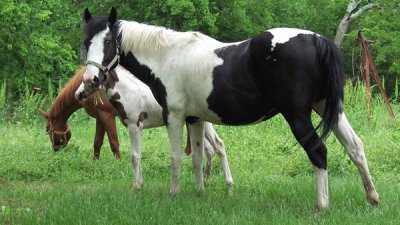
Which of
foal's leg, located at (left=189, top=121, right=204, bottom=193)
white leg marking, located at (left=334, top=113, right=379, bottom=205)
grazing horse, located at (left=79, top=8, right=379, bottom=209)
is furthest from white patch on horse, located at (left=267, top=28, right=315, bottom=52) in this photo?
foal's leg, located at (left=189, top=121, right=204, bottom=193)

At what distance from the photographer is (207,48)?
219 inches

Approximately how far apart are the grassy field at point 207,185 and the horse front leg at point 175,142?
210mm

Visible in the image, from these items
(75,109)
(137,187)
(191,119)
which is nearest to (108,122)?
(75,109)

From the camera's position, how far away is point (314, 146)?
188 inches

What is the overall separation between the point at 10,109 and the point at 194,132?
13067 mm

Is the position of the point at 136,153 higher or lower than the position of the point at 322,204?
lower

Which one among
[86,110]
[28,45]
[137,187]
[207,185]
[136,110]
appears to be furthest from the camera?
[28,45]

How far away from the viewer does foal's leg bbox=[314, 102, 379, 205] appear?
5.08 meters

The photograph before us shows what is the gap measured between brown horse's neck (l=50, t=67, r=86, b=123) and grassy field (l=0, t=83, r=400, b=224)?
2.09 feet

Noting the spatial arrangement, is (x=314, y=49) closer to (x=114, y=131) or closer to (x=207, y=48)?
(x=207, y=48)

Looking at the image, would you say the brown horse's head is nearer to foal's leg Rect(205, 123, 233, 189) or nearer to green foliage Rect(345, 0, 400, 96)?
foal's leg Rect(205, 123, 233, 189)

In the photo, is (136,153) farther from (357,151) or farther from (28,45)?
(28,45)

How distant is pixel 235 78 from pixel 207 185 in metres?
2.30

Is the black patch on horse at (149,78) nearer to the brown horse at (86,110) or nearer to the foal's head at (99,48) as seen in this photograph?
the foal's head at (99,48)
